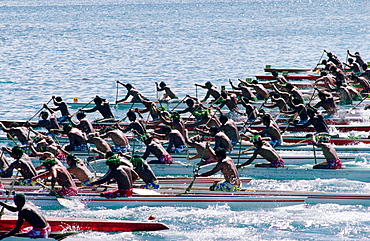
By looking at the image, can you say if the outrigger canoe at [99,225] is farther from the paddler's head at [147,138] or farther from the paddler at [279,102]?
the paddler at [279,102]

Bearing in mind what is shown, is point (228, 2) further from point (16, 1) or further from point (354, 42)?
point (354, 42)

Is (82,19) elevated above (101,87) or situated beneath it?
elevated above

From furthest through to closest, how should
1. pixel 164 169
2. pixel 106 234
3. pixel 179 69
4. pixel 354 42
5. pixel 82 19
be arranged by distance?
1. pixel 82 19
2. pixel 354 42
3. pixel 179 69
4. pixel 164 169
5. pixel 106 234

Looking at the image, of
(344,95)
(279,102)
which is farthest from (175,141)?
(344,95)

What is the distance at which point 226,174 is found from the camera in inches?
680

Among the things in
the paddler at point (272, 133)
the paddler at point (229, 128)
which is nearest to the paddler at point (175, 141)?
the paddler at point (229, 128)

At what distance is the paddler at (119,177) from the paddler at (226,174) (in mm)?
1970

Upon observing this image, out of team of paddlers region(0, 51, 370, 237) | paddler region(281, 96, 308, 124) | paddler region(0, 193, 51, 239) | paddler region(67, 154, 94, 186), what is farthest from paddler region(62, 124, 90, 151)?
paddler region(281, 96, 308, 124)

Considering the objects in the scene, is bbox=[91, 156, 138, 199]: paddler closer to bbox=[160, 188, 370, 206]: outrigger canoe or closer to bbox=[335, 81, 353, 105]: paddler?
bbox=[160, 188, 370, 206]: outrigger canoe

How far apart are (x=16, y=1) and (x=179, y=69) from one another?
8891cm

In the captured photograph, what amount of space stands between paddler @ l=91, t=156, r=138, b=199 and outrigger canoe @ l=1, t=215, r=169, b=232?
51.7 inches

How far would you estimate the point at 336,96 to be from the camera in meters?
30.0

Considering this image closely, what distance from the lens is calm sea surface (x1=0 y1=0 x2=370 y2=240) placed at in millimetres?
16344

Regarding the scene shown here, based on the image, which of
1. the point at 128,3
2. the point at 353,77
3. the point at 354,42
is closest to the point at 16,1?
the point at 128,3
